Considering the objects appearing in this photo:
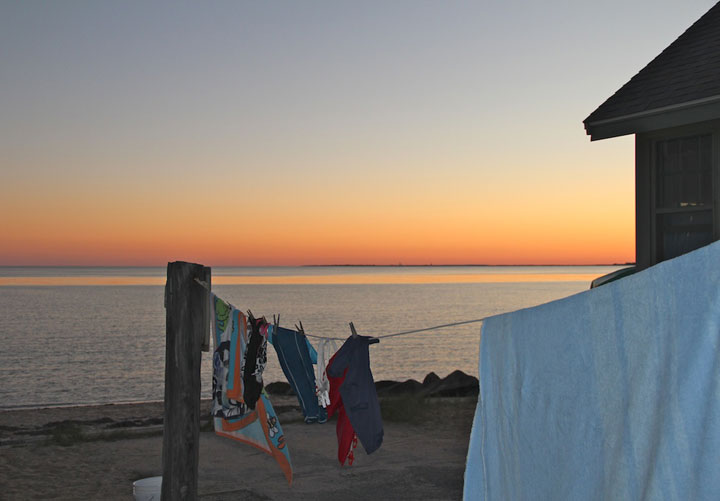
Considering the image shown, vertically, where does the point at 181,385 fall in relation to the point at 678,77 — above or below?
below

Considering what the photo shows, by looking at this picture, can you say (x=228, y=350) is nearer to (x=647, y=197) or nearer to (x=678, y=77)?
(x=647, y=197)

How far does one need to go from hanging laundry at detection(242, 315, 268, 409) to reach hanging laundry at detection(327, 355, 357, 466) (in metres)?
0.77

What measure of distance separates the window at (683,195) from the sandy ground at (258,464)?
334cm

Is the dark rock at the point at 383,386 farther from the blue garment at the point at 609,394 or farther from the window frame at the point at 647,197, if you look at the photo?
the blue garment at the point at 609,394

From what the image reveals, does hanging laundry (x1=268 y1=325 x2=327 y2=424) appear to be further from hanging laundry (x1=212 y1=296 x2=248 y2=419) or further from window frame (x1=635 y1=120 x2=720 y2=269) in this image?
window frame (x1=635 y1=120 x2=720 y2=269)

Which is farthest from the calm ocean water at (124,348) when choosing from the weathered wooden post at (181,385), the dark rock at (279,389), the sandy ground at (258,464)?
the weathered wooden post at (181,385)

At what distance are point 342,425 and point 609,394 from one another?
572cm

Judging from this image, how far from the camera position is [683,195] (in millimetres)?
6414

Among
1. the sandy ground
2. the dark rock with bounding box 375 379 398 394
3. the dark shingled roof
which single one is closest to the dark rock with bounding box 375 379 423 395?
the dark rock with bounding box 375 379 398 394

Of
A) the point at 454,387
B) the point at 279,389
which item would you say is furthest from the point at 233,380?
the point at 279,389

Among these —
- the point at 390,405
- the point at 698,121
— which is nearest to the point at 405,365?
the point at 390,405

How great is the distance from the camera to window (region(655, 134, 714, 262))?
6227mm

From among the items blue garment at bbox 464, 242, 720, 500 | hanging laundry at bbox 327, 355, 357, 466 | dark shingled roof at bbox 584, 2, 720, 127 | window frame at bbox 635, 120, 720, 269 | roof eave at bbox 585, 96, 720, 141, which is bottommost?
hanging laundry at bbox 327, 355, 357, 466

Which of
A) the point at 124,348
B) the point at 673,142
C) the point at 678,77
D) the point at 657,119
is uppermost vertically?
the point at 678,77
